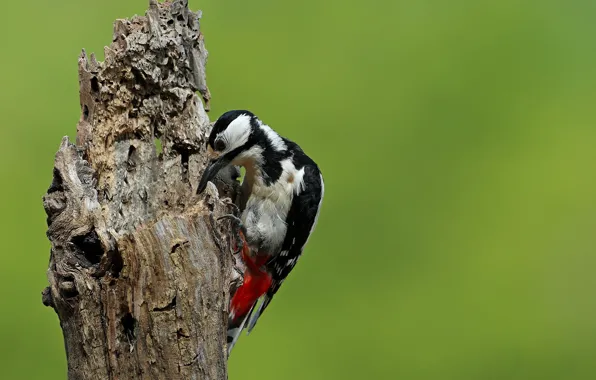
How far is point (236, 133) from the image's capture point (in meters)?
2.17

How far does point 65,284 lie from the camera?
1.75 meters

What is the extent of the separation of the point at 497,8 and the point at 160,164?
216 cm

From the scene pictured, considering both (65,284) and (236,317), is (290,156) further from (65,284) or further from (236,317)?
(65,284)

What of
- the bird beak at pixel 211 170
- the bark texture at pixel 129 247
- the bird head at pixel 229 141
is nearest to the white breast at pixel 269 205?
the bird head at pixel 229 141

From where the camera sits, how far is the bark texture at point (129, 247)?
1747 millimetres

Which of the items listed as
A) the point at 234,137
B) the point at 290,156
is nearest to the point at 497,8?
the point at 290,156

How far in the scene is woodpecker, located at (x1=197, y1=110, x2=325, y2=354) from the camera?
91.9 inches

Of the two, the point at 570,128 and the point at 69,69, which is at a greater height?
the point at 69,69

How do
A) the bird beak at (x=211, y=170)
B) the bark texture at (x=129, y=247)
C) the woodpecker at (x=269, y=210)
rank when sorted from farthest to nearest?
1. the woodpecker at (x=269, y=210)
2. the bird beak at (x=211, y=170)
3. the bark texture at (x=129, y=247)

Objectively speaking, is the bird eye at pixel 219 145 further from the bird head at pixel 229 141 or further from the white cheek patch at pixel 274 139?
the white cheek patch at pixel 274 139

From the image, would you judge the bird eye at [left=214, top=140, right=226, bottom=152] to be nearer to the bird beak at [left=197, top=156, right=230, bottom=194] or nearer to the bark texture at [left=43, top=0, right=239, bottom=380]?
the bird beak at [left=197, top=156, right=230, bottom=194]

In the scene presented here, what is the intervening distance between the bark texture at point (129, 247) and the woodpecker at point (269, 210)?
337 millimetres

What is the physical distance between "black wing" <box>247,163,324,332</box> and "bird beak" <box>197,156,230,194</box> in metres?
0.33

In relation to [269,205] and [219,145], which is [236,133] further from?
[269,205]
